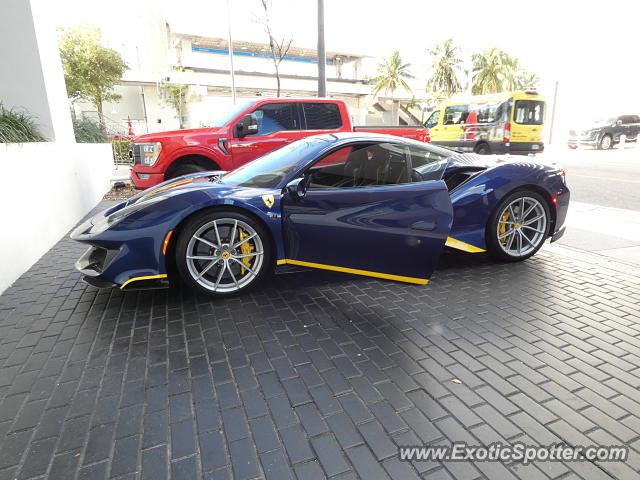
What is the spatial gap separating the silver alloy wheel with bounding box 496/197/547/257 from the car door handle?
137 centimetres

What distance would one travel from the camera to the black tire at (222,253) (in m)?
3.41

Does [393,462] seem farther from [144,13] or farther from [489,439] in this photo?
[144,13]

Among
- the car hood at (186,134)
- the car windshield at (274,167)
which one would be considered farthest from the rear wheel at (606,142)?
the car windshield at (274,167)

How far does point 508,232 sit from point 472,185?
2.35ft

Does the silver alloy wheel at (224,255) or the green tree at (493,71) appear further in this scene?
the green tree at (493,71)

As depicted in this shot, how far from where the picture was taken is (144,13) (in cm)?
4216

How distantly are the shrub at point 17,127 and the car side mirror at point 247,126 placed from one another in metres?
3.00

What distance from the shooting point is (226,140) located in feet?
23.2

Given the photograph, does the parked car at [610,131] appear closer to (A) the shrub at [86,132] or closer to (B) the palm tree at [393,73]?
(A) the shrub at [86,132]

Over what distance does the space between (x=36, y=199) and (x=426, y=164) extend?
4.81m

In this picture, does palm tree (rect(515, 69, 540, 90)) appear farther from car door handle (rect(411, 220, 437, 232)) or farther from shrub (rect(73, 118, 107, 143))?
car door handle (rect(411, 220, 437, 232))

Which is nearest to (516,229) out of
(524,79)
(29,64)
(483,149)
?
(29,64)

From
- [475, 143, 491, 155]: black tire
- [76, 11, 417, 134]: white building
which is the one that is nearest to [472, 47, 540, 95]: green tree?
[76, 11, 417, 134]: white building

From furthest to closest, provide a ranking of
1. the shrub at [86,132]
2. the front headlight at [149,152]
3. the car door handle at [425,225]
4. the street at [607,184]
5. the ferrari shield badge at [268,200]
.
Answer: the shrub at [86,132], the street at [607,184], the front headlight at [149,152], the ferrari shield badge at [268,200], the car door handle at [425,225]
